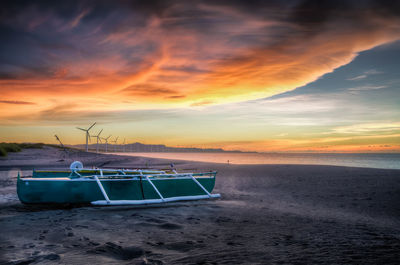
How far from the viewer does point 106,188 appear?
33.5 ft

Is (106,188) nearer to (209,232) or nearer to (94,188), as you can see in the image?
(94,188)

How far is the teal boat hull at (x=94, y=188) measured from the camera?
8.98m

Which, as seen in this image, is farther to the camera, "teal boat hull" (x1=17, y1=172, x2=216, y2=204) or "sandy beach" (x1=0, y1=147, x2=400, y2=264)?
"teal boat hull" (x1=17, y1=172, x2=216, y2=204)

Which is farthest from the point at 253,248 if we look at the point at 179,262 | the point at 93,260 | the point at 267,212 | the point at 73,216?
the point at 73,216

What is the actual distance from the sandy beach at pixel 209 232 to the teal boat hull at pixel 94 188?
0.42 metres

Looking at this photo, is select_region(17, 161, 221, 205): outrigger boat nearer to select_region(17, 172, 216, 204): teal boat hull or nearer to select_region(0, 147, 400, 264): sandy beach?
select_region(17, 172, 216, 204): teal boat hull

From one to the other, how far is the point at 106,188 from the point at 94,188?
0.53 metres

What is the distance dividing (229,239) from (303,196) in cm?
737

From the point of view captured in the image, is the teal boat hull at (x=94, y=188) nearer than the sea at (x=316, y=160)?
Yes

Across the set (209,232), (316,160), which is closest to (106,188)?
(209,232)

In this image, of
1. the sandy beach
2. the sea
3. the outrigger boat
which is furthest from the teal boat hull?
the sea

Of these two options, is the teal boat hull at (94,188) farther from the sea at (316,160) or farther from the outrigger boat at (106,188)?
the sea at (316,160)

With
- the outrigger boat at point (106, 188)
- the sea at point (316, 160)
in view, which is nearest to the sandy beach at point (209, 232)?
the outrigger boat at point (106, 188)

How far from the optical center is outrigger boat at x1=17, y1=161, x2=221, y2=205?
8.99 m
